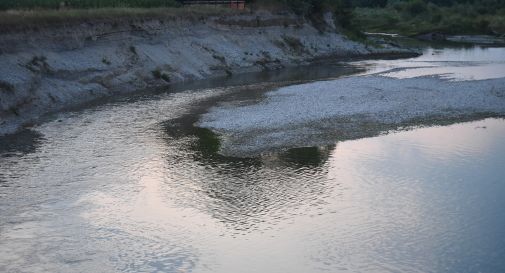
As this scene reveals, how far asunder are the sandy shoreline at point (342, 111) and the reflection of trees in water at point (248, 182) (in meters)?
1.34

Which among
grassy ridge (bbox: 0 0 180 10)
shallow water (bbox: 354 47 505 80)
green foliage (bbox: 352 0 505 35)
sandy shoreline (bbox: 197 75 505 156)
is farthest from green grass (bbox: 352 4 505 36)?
sandy shoreline (bbox: 197 75 505 156)

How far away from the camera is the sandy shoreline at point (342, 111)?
28.5 metres

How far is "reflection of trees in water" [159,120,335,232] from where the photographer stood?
19.7 metres

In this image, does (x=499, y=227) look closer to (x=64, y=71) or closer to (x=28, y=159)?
(x=28, y=159)

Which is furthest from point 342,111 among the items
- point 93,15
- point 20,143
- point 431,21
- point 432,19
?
point 432,19

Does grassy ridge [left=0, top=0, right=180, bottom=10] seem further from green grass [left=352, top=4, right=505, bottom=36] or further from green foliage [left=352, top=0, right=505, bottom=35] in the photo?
green foliage [left=352, top=0, right=505, bottom=35]

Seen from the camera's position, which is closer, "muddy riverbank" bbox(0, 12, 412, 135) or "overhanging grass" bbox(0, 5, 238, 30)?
"muddy riverbank" bbox(0, 12, 412, 135)

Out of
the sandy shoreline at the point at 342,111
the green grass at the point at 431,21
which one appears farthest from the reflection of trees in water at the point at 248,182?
the green grass at the point at 431,21

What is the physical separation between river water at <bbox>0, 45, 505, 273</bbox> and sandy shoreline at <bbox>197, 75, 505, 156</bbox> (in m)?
1.29

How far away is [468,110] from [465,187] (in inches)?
553

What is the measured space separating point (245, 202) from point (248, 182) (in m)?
2.11

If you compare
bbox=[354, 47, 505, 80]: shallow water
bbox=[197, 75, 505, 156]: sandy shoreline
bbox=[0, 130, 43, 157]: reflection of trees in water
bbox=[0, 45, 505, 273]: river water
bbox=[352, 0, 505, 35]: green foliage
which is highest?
bbox=[352, 0, 505, 35]: green foliage

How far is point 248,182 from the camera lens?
22.5 meters

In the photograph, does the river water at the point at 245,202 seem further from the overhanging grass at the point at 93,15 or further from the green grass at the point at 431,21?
the green grass at the point at 431,21
